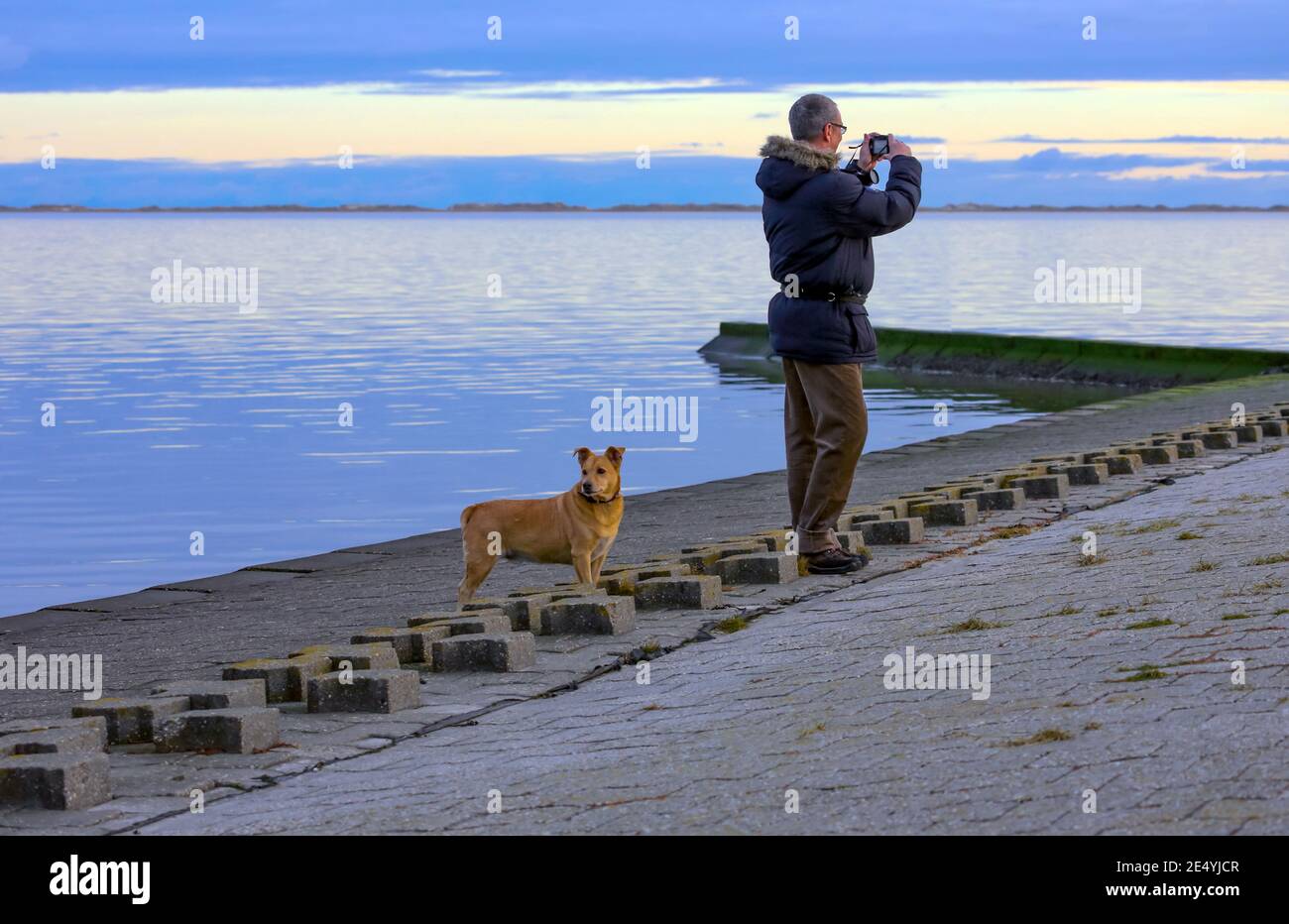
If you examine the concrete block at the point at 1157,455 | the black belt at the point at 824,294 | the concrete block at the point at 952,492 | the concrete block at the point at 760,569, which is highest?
the black belt at the point at 824,294

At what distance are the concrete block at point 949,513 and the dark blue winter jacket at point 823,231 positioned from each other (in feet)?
8.04

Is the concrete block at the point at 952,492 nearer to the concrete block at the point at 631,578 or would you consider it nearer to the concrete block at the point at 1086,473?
the concrete block at the point at 1086,473

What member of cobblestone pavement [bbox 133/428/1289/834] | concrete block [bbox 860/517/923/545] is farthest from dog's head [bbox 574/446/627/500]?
concrete block [bbox 860/517/923/545]

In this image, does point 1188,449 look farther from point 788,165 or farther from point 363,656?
point 363,656

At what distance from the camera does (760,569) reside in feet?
29.9

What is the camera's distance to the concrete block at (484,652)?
7129mm

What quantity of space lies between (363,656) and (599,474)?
238 centimetres

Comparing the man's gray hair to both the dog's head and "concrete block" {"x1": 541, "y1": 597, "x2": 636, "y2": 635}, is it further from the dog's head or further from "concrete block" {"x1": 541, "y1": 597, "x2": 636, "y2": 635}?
"concrete block" {"x1": 541, "y1": 597, "x2": 636, "y2": 635}


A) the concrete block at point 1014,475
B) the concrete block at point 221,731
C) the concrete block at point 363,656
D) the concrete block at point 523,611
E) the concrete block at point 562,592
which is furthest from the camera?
the concrete block at point 1014,475

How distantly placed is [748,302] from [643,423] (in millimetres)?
35109

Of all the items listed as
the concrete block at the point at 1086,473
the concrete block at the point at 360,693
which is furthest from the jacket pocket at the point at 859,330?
the concrete block at the point at 1086,473

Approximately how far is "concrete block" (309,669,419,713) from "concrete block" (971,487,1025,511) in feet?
19.7

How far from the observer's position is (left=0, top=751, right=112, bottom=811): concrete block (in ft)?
17.1

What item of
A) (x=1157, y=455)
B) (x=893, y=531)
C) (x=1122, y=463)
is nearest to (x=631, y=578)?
(x=893, y=531)
